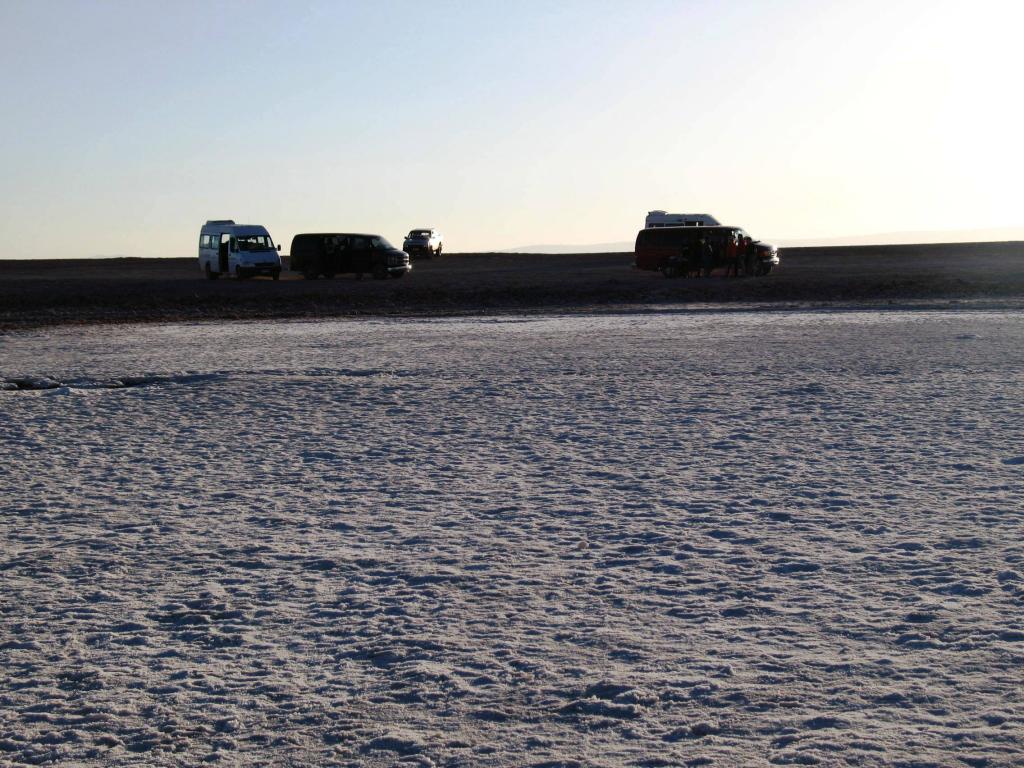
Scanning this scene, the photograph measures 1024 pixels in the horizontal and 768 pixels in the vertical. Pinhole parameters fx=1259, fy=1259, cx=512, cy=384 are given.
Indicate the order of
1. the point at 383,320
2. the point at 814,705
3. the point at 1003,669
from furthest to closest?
the point at 383,320 → the point at 1003,669 → the point at 814,705

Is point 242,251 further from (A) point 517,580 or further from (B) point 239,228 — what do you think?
(A) point 517,580

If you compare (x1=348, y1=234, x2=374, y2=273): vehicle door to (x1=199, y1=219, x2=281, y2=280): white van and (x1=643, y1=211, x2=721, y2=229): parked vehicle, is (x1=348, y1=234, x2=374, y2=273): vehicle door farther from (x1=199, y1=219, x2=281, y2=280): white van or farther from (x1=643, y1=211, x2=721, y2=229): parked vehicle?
(x1=643, y1=211, x2=721, y2=229): parked vehicle

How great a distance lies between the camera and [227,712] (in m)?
3.85

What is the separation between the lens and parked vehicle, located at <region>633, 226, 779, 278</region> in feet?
132

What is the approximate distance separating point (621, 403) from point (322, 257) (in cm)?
3194

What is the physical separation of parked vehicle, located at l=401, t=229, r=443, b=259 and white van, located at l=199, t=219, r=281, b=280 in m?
24.4

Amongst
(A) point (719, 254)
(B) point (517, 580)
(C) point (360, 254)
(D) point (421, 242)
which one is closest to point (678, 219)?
(A) point (719, 254)

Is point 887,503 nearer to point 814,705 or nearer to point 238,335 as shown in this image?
point 814,705

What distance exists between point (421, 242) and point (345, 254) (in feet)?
78.8

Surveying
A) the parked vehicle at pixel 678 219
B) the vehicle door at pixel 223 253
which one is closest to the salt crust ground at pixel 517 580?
the vehicle door at pixel 223 253

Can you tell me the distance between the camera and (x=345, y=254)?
4181 cm

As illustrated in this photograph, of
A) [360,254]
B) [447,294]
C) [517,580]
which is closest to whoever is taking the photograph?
[517,580]

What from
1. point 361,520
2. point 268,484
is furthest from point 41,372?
point 361,520

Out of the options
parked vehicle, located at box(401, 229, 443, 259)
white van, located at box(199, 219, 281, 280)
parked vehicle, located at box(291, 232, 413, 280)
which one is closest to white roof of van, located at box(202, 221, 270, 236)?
white van, located at box(199, 219, 281, 280)
